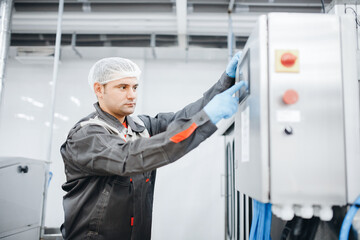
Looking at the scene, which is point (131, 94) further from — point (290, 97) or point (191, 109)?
Answer: point (290, 97)

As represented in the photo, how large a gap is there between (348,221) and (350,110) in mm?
269

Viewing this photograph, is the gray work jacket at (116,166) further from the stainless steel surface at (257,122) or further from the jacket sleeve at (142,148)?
the stainless steel surface at (257,122)

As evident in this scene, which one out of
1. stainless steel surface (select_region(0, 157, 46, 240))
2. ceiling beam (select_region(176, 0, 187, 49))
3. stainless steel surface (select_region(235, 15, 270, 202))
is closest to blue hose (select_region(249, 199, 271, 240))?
stainless steel surface (select_region(235, 15, 270, 202))

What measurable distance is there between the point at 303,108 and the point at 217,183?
93.9 inches

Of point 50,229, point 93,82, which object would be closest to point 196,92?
point 93,82

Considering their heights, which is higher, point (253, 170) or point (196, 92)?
point (196, 92)

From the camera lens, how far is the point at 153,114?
3.06m

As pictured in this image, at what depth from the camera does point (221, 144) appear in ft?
9.84

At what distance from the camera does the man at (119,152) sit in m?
0.83

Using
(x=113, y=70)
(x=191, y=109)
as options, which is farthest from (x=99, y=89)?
(x=191, y=109)

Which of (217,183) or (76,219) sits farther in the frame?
(217,183)

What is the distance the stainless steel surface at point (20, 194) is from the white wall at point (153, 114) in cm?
103

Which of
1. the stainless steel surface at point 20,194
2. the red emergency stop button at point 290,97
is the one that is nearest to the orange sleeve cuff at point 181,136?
the red emergency stop button at point 290,97

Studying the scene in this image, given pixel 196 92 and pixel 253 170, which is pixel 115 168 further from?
pixel 196 92
